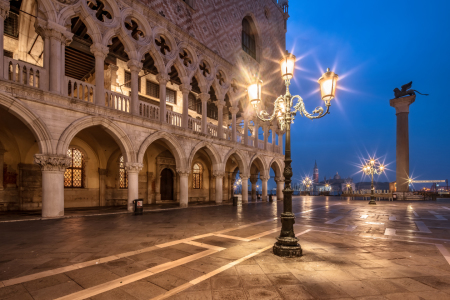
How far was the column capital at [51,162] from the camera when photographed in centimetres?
923

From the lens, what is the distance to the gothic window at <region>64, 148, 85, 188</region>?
47.2ft

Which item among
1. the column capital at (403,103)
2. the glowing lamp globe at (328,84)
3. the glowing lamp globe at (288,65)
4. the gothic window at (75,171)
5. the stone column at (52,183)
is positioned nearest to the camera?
the glowing lamp globe at (328,84)

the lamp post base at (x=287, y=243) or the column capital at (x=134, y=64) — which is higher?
the column capital at (x=134, y=64)

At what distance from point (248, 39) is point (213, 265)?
23.2 metres

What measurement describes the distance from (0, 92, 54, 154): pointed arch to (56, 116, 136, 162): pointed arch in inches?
16.6

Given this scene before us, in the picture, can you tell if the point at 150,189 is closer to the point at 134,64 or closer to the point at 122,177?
the point at 122,177

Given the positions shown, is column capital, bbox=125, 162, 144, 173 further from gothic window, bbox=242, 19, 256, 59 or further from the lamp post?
gothic window, bbox=242, 19, 256, 59

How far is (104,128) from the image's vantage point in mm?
11398

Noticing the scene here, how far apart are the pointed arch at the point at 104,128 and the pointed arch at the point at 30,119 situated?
421 mm

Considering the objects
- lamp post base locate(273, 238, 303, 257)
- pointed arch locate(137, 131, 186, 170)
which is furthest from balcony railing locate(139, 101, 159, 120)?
lamp post base locate(273, 238, 303, 257)

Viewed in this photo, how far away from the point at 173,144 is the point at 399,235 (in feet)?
37.6

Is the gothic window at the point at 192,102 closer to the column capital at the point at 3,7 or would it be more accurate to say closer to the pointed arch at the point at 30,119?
the pointed arch at the point at 30,119

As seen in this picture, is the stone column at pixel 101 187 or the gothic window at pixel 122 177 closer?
the stone column at pixel 101 187

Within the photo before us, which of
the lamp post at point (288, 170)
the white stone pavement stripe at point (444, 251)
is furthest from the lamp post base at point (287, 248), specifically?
the white stone pavement stripe at point (444, 251)
